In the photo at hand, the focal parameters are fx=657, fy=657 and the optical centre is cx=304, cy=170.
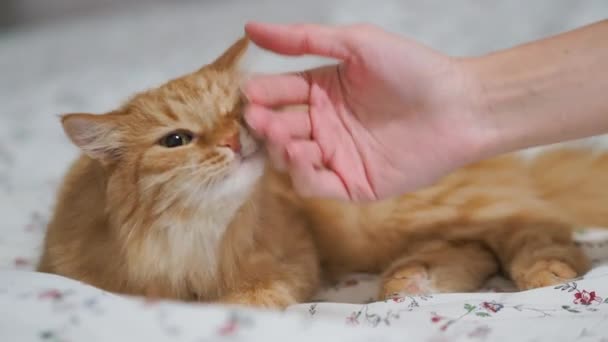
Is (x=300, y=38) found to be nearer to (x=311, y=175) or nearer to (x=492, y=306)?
(x=311, y=175)

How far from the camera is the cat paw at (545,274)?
5.10 ft

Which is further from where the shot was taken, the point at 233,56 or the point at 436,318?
the point at 233,56

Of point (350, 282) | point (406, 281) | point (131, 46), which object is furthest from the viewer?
point (131, 46)

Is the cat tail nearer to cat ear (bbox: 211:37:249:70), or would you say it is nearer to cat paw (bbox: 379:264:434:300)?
cat paw (bbox: 379:264:434:300)

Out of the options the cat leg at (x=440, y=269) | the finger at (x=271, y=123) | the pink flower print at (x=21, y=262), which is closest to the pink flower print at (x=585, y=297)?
the cat leg at (x=440, y=269)

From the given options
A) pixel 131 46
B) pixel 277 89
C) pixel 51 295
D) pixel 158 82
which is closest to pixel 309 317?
pixel 51 295

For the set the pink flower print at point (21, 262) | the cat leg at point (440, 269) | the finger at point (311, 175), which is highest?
the finger at point (311, 175)

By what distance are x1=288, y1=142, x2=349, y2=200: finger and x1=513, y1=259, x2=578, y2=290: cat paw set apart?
0.49 m

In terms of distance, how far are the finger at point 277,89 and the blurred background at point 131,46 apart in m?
0.93

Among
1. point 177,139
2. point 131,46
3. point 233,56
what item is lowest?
point 131,46

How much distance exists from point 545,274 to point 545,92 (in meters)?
0.43

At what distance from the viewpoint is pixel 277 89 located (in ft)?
5.04

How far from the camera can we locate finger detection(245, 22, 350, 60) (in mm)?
1450

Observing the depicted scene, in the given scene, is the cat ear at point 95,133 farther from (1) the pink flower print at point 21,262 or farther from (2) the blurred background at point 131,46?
(2) the blurred background at point 131,46
